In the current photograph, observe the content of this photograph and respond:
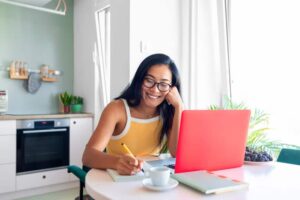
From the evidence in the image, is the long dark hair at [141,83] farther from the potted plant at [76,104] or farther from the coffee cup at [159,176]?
the potted plant at [76,104]

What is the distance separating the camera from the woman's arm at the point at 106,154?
1009mm

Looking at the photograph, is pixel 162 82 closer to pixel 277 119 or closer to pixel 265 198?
pixel 265 198

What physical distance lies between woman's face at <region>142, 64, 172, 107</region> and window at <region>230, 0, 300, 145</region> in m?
1.18

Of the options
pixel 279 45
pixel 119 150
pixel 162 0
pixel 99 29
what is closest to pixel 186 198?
pixel 119 150

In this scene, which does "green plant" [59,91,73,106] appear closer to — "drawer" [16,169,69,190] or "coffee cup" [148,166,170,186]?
"drawer" [16,169,69,190]

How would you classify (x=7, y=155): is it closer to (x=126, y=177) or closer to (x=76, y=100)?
(x=76, y=100)

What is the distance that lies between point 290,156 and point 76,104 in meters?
2.94

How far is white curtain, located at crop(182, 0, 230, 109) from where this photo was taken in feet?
8.99

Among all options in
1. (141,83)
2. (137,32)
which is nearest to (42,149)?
(137,32)

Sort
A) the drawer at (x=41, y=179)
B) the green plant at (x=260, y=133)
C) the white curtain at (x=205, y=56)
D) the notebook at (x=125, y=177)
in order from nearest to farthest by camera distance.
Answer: the notebook at (x=125, y=177) < the green plant at (x=260, y=133) < the white curtain at (x=205, y=56) < the drawer at (x=41, y=179)

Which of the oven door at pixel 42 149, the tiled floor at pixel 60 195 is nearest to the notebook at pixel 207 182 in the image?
the tiled floor at pixel 60 195

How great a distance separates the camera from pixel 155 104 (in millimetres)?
1521

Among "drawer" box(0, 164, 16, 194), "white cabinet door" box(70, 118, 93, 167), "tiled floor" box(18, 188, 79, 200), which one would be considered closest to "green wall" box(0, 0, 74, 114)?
"white cabinet door" box(70, 118, 93, 167)

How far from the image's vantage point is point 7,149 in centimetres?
306
